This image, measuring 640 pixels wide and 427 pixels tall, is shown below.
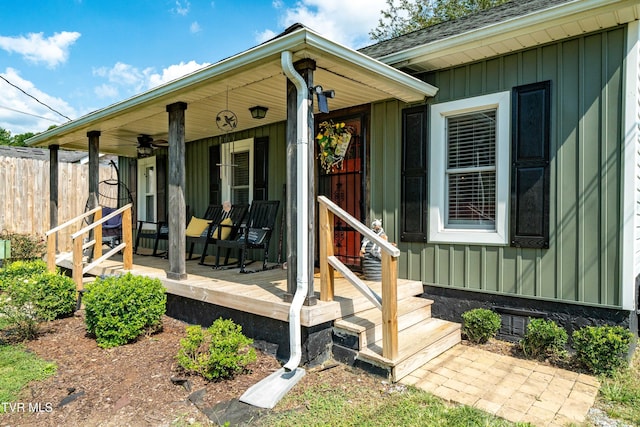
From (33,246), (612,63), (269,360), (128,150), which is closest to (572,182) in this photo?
(612,63)

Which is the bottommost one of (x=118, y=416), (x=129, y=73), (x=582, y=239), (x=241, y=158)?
(x=118, y=416)

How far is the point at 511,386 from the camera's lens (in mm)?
2881

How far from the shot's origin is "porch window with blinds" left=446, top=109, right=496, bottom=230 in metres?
3.89

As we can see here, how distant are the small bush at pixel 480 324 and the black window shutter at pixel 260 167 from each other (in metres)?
3.31

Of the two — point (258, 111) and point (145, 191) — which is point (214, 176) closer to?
point (258, 111)

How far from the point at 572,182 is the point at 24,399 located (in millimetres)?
4373

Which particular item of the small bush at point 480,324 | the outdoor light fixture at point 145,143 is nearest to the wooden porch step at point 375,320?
the small bush at point 480,324

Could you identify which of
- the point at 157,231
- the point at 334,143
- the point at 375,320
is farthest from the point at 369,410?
the point at 157,231

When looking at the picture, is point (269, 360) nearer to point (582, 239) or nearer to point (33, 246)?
point (582, 239)

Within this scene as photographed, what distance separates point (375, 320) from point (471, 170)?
1728mm

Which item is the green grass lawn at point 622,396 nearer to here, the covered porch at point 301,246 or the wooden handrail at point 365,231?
the covered porch at point 301,246

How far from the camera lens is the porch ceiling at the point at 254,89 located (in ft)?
10.1

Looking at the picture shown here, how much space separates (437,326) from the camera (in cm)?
381

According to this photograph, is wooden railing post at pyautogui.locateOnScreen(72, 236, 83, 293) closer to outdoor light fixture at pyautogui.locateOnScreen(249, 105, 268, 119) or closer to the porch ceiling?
the porch ceiling
